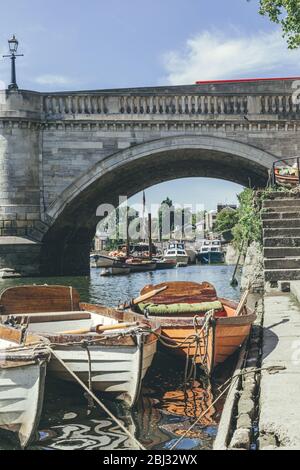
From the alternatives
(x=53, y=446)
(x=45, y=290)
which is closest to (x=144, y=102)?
(x=45, y=290)

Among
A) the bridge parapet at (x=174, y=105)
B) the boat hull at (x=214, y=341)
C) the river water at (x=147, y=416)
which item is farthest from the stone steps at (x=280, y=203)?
the bridge parapet at (x=174, y=105)

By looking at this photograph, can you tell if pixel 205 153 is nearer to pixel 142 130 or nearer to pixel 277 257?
pixel 142 130

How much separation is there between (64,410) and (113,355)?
0.78 meters

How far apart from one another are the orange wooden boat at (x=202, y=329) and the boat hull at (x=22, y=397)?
80.7 inches

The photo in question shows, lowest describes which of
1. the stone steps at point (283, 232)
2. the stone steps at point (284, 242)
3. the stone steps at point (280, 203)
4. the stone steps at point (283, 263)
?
the stone steps at point (283, 263)

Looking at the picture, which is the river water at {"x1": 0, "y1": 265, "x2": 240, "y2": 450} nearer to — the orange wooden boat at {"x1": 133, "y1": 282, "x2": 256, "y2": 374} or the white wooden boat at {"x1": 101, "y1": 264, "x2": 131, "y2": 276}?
the orange wooden boat at {"x1": 133, "y1": 282, "x2": 256, "y2": 374}

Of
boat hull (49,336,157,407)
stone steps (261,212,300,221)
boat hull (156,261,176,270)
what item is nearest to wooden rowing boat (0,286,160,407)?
boat hull (49,336,157,407)

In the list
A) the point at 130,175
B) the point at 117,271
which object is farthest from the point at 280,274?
the point at 117,271

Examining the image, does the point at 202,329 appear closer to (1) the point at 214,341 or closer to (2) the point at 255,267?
(1) the point at 214,341

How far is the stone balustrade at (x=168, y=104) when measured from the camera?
21062mm

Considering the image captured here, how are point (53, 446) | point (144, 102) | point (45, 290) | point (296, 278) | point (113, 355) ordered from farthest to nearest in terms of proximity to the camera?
point (144, 102) → point (296, 278) → point (45, 290) → point (113, 355) → point (53, 446)

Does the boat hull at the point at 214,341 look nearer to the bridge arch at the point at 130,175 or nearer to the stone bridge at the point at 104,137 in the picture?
the bridge arch at the point at 130,175

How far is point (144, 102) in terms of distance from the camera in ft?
69.9

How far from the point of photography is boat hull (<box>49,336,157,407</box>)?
22.6 ft
